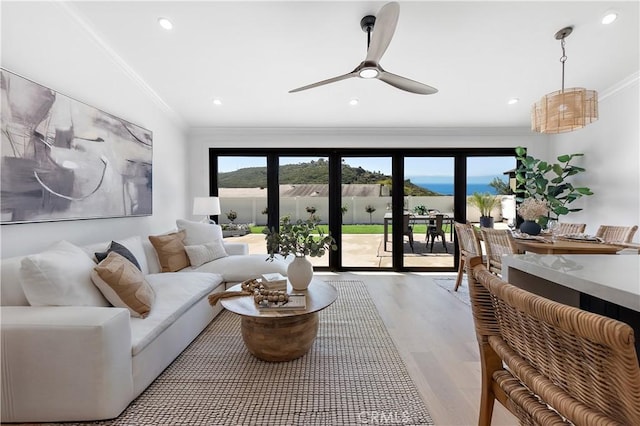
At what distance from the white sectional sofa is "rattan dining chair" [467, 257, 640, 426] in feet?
5.91

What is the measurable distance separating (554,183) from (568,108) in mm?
1990

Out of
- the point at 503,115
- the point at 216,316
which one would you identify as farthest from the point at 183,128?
the point at 503,115

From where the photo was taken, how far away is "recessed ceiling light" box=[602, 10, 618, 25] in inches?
102

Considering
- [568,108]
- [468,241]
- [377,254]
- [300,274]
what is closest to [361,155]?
[377,254]

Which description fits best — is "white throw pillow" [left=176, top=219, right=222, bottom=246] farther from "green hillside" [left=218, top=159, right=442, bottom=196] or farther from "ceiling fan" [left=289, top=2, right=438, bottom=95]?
"ceiling fan" [left=289, top=2, right=438, bottom=95]

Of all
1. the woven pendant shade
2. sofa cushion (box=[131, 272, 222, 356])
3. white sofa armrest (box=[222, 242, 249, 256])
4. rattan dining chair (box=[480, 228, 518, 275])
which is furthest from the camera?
white sofa armrest (box=[222, 242, 249, 256])

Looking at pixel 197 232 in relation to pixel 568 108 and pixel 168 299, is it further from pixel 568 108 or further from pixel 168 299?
pixel 568 108

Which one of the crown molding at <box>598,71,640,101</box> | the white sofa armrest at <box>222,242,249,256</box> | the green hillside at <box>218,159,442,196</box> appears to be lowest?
the white sofa armrest at <box>222,242,249,256</box>

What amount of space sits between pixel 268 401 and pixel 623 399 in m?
1.71

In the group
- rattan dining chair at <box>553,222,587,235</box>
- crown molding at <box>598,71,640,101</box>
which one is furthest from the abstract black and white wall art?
crown molding at <box>598,71,640,101</box>

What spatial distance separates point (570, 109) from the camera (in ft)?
9.00

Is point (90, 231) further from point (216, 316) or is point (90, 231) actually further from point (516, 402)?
point (516, 402)

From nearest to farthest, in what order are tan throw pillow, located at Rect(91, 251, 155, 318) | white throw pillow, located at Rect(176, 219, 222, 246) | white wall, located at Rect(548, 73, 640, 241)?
tan throw pillow, located at Rect(91, 251, 155, 318)
white wall, located at Rect(548, 73, 640, 241)
white throw pillow, located at Rect(176, 219, 222, 246)

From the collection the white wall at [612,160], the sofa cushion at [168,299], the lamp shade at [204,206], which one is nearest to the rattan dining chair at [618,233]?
the white wall at [612,160]
